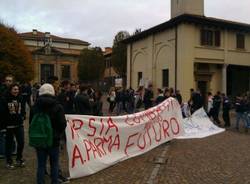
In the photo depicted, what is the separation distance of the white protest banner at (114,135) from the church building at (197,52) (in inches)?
767

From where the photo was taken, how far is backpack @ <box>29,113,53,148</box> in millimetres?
6207

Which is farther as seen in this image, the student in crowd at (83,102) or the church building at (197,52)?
the church building at (197,52)

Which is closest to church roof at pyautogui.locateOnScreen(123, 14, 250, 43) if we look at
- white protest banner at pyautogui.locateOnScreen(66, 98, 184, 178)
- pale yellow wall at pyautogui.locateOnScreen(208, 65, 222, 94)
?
pale yellow wall at pyautogui.locateOnScreen(208, 65, 222, 94)

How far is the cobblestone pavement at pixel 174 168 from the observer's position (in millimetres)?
7602

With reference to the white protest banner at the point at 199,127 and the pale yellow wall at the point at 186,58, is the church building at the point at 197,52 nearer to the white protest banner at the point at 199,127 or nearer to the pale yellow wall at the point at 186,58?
the pale yellow wall at the point at 186,58

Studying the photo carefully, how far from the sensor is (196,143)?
12.8m

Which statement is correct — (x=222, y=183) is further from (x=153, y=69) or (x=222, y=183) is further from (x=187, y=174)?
(x=153, y=69)

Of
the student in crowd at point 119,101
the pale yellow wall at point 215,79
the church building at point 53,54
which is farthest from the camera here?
the church building at point 53,54

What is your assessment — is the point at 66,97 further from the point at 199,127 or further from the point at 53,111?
the point at 199,127

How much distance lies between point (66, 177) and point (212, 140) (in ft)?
24.4

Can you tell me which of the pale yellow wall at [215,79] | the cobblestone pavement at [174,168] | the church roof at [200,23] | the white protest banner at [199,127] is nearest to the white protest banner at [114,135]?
the cobblestone pavement at [174,168]

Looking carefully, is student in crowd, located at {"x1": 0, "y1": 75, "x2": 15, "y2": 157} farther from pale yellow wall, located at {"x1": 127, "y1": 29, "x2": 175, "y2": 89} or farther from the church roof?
pale yellow wall, located at {"x1": 127, "y1": 29, "x2": 175, "y2": 89}

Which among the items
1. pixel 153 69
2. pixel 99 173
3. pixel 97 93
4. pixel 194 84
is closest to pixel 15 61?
pixel 153 69

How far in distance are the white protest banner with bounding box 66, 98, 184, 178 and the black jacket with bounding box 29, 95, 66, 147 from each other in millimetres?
1226
